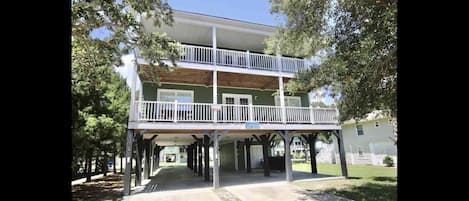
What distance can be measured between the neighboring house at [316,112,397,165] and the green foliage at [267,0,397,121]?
549 inches

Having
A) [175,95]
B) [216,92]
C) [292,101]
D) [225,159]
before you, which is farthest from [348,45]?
[225,159]

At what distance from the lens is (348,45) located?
6.91m

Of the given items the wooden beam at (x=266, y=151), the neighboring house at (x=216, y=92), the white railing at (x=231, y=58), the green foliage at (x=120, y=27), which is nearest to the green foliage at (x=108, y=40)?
the green foliage at (x=120, y=27)

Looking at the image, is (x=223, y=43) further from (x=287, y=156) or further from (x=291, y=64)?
(x=287, y=156)

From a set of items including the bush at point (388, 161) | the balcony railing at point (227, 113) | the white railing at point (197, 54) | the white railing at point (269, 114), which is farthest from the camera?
the bush at point (388, 161)

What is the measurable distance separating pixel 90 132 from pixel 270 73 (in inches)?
333

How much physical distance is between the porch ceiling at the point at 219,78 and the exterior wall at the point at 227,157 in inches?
281

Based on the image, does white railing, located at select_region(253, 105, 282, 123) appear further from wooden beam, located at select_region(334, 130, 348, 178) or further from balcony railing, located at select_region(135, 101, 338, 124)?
wooden beam, located at select_region(334, 130, 348, 178)

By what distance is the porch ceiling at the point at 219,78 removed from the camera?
11547 mm

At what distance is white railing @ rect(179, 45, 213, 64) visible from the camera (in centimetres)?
1115

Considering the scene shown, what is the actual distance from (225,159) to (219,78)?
10.4 meters

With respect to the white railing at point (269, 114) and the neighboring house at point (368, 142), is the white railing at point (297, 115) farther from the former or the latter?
the neighboring house at point (368, 142)
